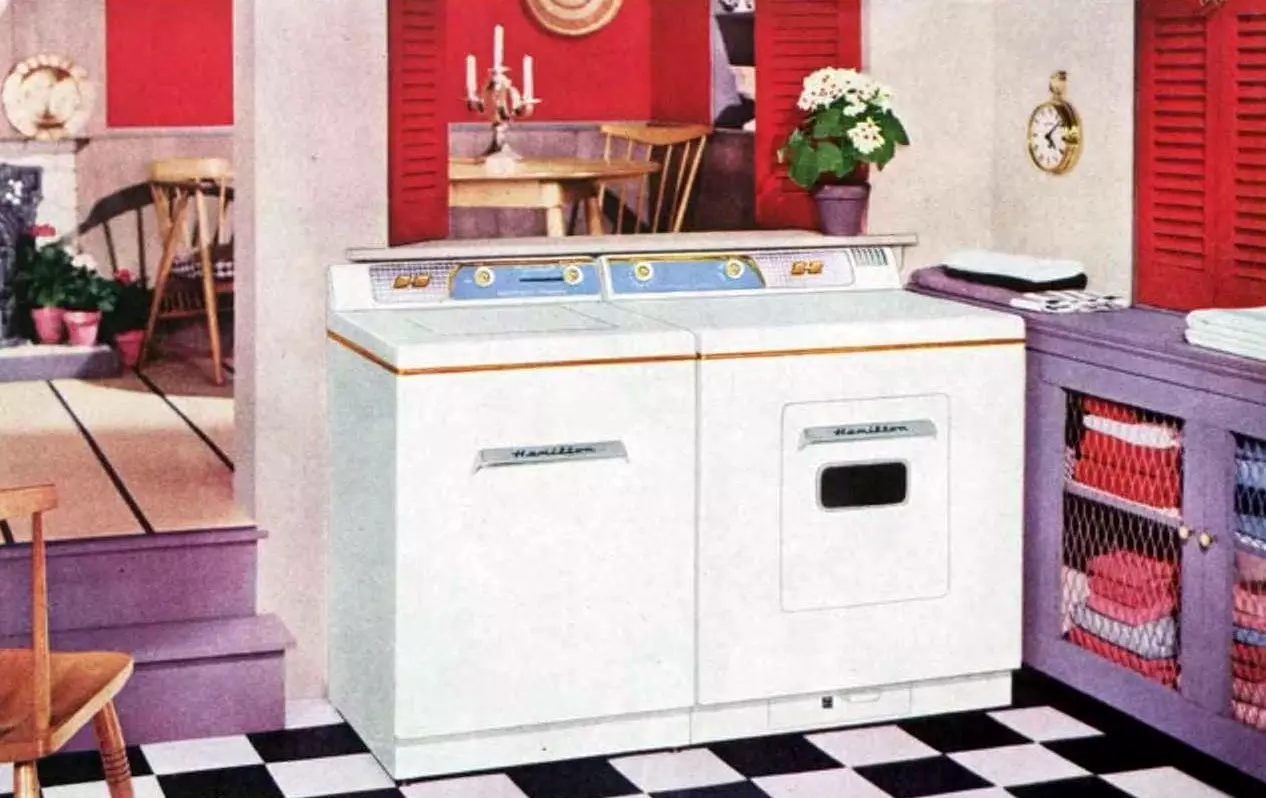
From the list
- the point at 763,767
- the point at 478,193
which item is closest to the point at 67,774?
the point at 763,767

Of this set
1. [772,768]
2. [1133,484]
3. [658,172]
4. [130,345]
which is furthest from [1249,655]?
[130,345]

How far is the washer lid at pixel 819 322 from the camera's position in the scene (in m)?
4.30

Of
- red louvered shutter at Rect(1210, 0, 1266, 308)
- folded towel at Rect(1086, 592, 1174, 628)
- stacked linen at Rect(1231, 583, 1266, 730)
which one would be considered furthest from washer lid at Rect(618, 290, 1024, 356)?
stacked linen at Rect(1231, 583, 1266, 730)

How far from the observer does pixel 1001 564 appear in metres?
4.59

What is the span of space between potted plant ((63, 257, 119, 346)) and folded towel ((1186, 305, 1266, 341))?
15.7 ft

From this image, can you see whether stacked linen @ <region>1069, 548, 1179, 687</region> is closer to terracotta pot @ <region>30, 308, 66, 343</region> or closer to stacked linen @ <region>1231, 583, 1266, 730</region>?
stacked linen @ <region>1231, 583, 1266, 730</region>

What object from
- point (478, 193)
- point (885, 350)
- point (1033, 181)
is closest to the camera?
point (885, 350)

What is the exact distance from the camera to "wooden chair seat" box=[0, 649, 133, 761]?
3002 millimetres

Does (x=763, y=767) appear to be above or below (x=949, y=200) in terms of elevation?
below

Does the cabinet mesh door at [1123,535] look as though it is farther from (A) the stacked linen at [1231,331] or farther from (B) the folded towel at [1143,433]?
(A) the stacked linen at [1231,331]

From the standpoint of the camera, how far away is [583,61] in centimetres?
946

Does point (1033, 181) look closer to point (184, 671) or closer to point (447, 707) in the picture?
point (447, 707)

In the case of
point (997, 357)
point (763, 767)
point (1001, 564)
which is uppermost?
point (997, 357)

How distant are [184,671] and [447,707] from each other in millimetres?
637
